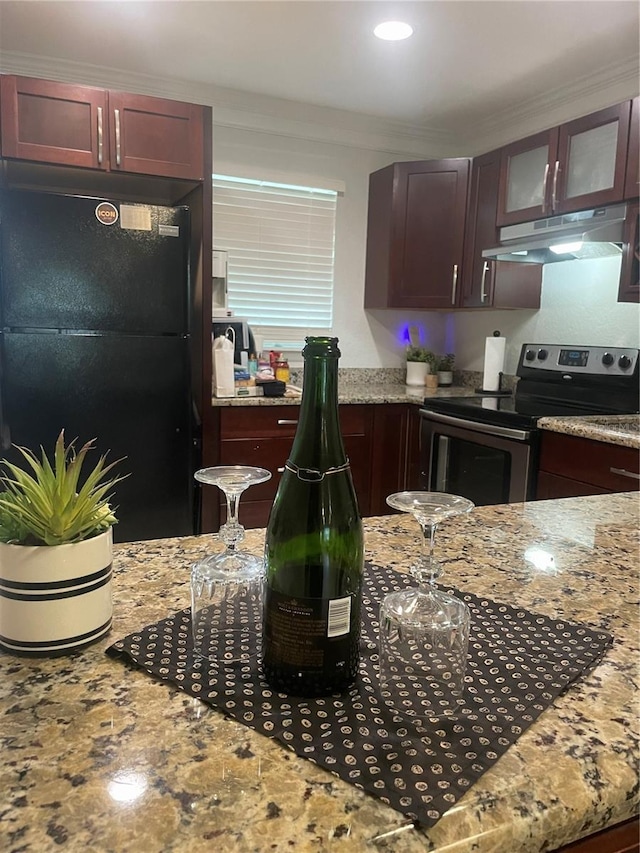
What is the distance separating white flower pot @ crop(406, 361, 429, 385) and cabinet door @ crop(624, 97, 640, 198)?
1.59m

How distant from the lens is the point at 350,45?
2.72 m

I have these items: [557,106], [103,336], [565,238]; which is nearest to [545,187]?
[565,238]

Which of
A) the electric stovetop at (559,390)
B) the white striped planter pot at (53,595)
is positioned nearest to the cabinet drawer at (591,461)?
the electric stovetop at (559,390)

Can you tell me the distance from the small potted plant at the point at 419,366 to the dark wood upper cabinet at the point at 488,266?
543mm

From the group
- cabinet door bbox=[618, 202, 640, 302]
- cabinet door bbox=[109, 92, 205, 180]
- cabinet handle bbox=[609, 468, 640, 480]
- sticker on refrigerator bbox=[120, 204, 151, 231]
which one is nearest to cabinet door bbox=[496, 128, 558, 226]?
cabinet door bbox=[618, 202, 640, 302]

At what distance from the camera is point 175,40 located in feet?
9.02

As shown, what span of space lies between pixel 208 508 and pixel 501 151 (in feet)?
7.57

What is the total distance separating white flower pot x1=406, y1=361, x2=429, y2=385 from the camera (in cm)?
388

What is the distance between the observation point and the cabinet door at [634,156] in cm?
247

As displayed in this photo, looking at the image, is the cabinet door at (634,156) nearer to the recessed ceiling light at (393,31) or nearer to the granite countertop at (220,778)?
the recessed ceiling light at (393,31)

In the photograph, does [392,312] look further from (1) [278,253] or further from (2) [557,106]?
(2) [557,106]

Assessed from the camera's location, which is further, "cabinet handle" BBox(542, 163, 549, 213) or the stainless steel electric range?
"cabinet handle" BBox(542, 163, 549, 213)

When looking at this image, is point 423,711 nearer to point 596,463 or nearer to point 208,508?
point 596,463

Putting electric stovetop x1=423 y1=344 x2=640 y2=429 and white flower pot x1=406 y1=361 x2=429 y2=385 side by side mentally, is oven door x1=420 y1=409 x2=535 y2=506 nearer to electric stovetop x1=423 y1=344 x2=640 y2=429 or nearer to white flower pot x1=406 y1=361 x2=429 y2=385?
electric stovetop x1=423 y1=344 x2=640 y2=429
